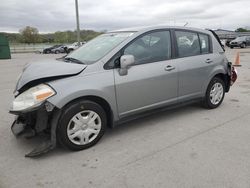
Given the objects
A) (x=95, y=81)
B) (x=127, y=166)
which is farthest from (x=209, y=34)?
(x=127, y=166)

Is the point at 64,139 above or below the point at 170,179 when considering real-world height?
above

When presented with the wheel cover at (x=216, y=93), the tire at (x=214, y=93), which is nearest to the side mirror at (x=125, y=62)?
the tire at (x=214, y=93)

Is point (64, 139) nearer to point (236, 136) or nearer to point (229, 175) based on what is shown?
point (229, 175)

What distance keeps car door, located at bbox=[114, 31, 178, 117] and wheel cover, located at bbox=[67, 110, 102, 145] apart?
43cm

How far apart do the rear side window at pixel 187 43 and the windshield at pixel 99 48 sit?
99 cm

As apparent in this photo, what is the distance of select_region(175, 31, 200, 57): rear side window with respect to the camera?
14.3 feet

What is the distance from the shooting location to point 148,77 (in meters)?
3.87

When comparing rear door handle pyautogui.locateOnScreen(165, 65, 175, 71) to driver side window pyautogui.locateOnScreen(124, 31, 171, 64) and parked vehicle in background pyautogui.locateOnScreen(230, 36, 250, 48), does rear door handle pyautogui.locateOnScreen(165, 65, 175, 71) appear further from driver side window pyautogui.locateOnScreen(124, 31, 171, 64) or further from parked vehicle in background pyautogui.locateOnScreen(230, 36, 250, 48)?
parked vehicle in background pyautogui.locateOnScreen(230, 36, 250, 48)

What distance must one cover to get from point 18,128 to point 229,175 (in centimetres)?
289

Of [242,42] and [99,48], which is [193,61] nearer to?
[99,48]

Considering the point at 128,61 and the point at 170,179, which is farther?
the point at 128,61

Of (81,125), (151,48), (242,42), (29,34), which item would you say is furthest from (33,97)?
(29,34)

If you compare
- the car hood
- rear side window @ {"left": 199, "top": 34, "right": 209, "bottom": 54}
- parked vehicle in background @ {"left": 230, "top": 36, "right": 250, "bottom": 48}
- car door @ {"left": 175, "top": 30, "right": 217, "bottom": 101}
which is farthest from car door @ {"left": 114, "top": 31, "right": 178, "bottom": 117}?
parked vehicle in background @ {"left": 230, "top": 36, "right": 250, "bottom": 48}

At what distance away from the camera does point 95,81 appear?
11.1ft
